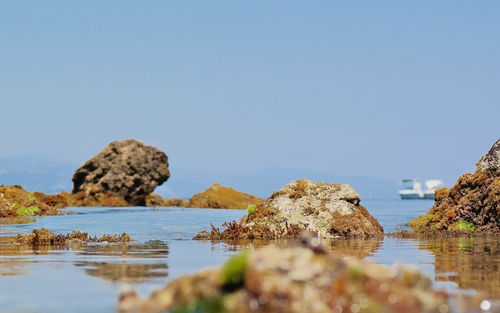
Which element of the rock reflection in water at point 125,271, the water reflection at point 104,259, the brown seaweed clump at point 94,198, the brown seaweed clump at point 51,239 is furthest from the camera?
the brown seaweed clump at point 94,198

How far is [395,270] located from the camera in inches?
318

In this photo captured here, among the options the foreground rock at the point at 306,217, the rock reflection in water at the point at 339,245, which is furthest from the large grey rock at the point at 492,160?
the rock reflection in water at the point at 339,245

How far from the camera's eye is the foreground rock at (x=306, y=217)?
23.5 m

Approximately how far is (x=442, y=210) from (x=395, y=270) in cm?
1992

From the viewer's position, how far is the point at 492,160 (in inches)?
1037

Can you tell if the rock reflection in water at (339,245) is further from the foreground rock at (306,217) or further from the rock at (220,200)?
the rock at (220,200)

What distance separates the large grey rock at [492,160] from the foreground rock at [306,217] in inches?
192

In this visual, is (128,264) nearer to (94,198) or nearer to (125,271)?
(125,271)

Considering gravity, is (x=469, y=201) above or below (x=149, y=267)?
above

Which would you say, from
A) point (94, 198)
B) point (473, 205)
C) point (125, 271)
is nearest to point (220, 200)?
point (94, 198)

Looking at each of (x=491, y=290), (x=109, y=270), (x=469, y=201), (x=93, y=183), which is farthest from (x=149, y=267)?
(x=93, y=183)

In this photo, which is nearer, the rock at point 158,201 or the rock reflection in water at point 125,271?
the rock reflection in water at point 125,271

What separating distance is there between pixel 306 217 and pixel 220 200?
34.3 metres

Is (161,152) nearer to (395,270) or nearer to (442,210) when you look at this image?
(442,210)
